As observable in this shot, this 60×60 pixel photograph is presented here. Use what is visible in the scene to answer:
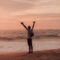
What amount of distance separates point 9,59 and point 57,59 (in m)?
3.14

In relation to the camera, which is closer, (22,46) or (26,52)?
(26,52)

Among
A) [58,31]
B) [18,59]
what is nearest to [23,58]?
[18,59]

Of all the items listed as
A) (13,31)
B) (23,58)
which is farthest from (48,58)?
(13,31)

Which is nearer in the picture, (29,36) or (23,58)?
(23,58)

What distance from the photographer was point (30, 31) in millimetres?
18828

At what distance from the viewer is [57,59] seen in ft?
54.0

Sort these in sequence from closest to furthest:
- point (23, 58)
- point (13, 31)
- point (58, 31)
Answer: point (23, 58) → point (58, 31) → point (13, 31)

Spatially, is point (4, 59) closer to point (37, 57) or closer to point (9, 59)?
point (9, 59)

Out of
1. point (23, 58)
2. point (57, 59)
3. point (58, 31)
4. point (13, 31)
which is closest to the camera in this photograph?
point (57, 59)

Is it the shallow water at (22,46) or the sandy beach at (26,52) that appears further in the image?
the shallow water at (22,46)

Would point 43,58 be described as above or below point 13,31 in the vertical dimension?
above

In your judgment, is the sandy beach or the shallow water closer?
the sandy beach

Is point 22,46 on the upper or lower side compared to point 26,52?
lower

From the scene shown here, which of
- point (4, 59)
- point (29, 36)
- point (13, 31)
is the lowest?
point (13, 31)
